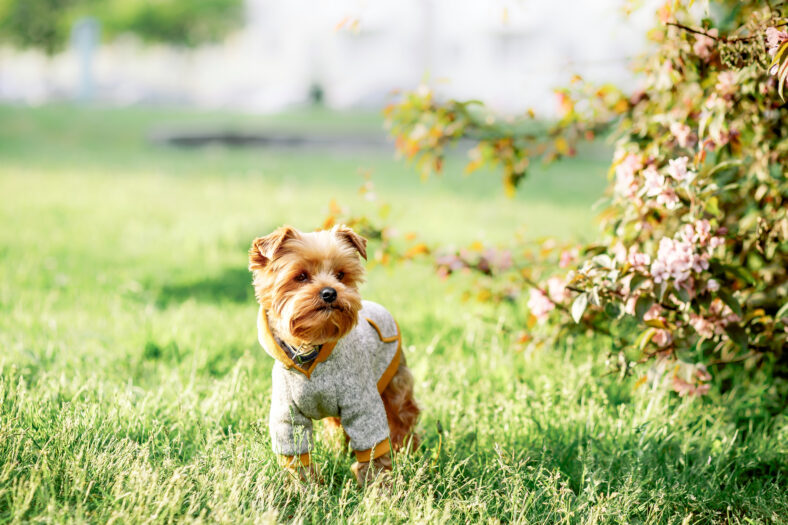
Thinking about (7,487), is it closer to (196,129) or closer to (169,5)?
(196,129)

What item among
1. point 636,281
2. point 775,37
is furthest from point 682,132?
point 636,281

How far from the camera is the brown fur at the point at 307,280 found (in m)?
2.48

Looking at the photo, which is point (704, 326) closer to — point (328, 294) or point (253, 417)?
point (328, 294)

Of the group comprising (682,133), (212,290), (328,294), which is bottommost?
(212,290)

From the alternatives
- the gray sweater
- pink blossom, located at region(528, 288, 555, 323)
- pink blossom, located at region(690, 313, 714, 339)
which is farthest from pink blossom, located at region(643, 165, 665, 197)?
the gray sweater

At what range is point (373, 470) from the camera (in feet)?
8.99

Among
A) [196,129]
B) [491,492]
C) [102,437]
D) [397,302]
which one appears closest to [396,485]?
[491,492]

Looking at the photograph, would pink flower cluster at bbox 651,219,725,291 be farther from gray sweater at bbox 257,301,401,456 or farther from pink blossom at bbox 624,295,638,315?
gray sweater at bbox 257,301,401,456

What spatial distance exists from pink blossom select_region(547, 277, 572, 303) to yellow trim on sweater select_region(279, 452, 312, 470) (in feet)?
5.31

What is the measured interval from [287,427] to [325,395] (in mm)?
202

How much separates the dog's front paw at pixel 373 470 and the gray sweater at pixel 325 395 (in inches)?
3.7

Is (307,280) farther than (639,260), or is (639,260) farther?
(639,260)

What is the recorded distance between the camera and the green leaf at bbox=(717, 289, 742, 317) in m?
3.01

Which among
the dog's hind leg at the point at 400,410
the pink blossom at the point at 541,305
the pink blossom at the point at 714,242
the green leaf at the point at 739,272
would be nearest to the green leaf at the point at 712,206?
the pink blossom at the point at 714,242
